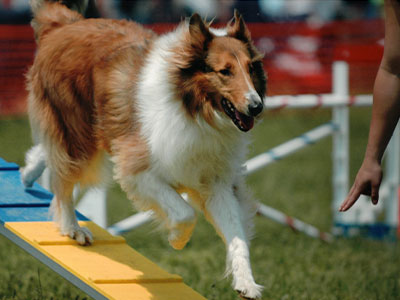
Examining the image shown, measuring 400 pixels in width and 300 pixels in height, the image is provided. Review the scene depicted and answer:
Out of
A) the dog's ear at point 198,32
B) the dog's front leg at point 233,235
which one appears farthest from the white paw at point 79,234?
the dog's ear at point 198,32

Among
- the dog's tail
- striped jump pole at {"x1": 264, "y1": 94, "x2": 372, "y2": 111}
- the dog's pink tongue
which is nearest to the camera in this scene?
the dog's pink tongue

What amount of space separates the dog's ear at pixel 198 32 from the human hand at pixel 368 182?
1497 mm

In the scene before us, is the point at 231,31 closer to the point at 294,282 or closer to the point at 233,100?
the point at 233,100

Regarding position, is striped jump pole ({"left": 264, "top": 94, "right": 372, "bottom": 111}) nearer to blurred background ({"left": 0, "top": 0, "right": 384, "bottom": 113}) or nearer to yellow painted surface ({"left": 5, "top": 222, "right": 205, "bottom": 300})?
yellow painted surface ({"left": 5, "top": 222, "right": 205, "bottom": 300})

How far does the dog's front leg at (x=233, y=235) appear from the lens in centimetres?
354

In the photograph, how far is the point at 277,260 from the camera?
20.0 feet

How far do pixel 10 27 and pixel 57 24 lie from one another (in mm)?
8273

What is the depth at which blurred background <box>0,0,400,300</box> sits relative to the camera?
205 inches

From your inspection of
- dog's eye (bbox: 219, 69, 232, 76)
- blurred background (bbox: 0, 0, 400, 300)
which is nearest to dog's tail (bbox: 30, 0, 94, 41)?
blurred background (bbox: 0, 0, 400, 300)

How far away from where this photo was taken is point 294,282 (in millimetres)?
5203

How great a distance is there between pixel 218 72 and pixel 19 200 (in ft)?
6.27

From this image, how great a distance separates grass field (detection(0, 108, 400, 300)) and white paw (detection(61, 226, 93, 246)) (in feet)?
1.22

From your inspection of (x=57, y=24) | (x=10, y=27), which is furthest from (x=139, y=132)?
(x=10, y=27)

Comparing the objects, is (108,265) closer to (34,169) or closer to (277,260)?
(34,169)
